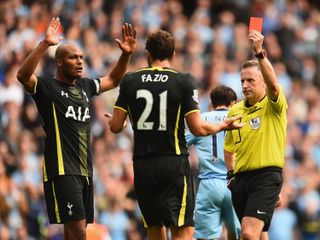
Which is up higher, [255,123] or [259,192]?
[255,123]

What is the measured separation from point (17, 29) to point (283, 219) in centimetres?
661

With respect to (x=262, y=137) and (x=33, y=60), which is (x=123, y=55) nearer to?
(x=33, y=60)

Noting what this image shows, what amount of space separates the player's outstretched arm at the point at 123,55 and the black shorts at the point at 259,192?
183 cm

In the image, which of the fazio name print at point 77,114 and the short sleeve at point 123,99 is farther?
the fazio name print at point 77,114

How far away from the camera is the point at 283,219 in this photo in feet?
73.7

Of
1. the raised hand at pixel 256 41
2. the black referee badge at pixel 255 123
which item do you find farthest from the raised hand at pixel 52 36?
the black referee badge at pixel 255 123

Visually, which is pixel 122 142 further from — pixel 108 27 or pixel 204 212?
pixel 204 212

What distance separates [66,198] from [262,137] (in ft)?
7.43

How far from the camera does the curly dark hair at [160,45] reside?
12.1 metres

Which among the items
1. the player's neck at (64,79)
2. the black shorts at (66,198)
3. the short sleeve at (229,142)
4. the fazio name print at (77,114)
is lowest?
the black shorts at (66,198)

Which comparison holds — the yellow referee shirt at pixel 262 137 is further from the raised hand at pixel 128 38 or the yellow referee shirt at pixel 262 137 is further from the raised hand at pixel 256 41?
the raised hand at pixel 128 38

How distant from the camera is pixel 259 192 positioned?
13.0 metres

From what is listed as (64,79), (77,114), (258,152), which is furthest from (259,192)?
(64,79)

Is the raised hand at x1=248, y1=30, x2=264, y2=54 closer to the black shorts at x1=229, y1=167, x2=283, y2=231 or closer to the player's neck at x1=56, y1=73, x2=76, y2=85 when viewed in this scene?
the black shorts at x1=229, y1=167, x2=283, y2=231
